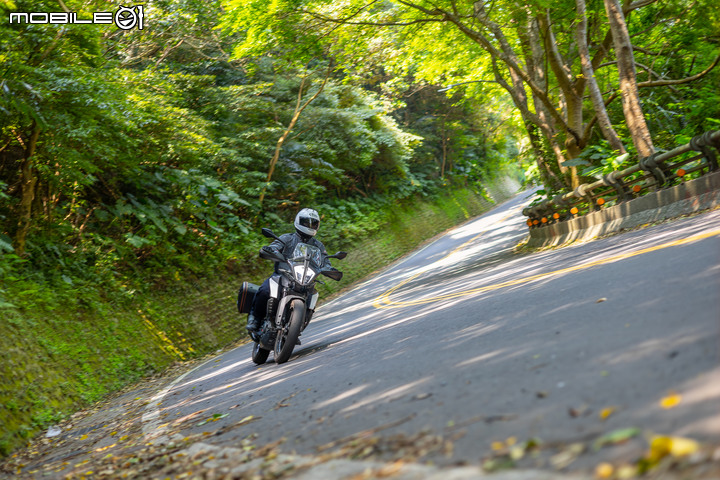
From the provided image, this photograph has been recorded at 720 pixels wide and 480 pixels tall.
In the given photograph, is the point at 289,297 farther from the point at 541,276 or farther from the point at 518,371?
the point at 518,371

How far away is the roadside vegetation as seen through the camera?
11.3 metres

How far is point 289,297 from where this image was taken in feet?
28.1

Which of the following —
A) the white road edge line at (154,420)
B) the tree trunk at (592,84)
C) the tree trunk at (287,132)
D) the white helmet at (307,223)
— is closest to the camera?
the white road edge line at (154,420)

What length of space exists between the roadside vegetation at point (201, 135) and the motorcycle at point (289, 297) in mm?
3378

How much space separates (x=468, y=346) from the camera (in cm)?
589

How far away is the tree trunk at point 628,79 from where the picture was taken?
12945 mm

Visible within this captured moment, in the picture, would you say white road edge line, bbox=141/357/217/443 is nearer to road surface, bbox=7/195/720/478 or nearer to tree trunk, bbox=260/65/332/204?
road surface, bbox=7/195/720/478

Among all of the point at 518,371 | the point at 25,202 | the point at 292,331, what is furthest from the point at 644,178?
the point at 25,202

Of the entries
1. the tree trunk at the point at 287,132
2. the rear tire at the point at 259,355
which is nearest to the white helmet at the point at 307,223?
the rear tire at the point at 259,355

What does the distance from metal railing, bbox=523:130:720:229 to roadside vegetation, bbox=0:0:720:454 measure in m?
1.07

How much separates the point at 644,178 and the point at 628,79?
8.10ft

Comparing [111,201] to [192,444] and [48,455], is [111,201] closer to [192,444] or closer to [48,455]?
[48,455]

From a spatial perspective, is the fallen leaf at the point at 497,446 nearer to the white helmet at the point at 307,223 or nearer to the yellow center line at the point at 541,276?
the yellow center line at the point at 541,276

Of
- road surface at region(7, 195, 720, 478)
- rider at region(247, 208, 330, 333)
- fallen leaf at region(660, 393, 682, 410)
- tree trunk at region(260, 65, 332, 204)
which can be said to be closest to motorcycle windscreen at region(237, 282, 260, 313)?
rider at region(247, 208, 330, 333)
